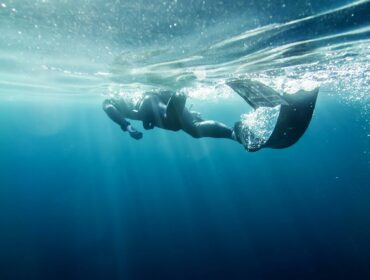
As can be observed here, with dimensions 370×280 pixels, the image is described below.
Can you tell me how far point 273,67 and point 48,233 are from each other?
33.1 meters

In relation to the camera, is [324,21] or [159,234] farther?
[159,234]

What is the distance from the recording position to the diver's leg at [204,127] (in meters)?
6.36

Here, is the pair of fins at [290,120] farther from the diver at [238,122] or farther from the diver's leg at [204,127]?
the diver's leg at [204,127]

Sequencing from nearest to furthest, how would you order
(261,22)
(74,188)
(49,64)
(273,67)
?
(261,22) → (273,67) → (49,64) → (74,188)

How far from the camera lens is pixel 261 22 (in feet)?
19.9

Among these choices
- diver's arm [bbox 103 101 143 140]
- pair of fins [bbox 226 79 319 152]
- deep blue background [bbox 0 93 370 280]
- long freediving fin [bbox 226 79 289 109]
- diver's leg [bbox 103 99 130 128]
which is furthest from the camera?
deep blue background [bbox 0 93 370 280]

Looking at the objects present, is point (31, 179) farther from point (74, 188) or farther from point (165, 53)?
point (165, 53)

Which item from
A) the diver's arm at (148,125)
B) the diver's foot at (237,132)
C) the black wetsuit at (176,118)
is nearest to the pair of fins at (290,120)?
the diver's foot at (237,132)

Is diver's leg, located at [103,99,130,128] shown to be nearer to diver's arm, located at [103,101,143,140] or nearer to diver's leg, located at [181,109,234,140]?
diver's arm, located at [103,101,143,140]

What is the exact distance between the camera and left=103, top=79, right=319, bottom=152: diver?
5.21 m

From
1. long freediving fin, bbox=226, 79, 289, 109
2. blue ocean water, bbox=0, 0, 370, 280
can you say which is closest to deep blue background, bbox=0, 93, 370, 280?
blue ocean water, bbox=0, 0, 370, 280

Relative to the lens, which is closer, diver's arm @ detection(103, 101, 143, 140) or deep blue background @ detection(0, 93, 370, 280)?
diver's arm @ detection(103, 101, 143, 140)

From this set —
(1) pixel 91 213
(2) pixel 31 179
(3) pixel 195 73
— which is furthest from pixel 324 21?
(2) pixel 31 179

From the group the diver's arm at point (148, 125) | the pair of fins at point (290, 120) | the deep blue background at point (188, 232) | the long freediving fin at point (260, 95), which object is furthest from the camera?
the deep blue background at point (188, 232)
